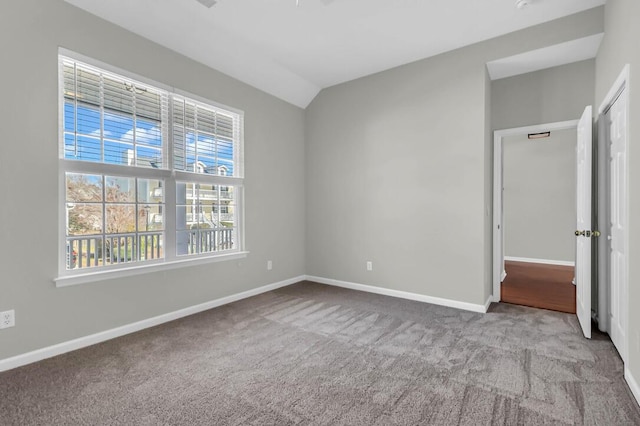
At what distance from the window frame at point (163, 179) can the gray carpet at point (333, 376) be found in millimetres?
599

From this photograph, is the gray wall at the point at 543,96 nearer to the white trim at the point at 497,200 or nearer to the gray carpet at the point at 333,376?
the white trim at the point at 497,200

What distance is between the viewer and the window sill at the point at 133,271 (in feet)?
8.21

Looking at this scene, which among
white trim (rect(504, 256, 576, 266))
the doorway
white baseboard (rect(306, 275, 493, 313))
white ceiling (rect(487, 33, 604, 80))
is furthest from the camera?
white trim (rect(504, 256, 576, 266))

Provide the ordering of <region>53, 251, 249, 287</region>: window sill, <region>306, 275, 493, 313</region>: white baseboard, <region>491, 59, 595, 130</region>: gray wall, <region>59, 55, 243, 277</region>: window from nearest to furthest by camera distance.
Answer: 1. <region>53, 251, 249, 287</region>: window sill
2. <region>59, 55, 243, 277</region>: window
3. <region>491, 59, 595, 130</region>: gray wall
4. <region>306, 275, 493, 313</region>: white baseboard

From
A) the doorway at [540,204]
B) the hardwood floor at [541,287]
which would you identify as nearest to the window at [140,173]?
the hardwood floor at [541,287]

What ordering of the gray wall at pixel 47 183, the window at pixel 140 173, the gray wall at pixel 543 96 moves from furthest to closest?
the gray wall at pixel 543 96 → the window at pixel 140 173 → the gray wall at pixel 47 183

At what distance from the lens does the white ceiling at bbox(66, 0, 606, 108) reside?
280cm

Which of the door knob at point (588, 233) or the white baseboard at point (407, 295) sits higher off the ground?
the door knob at point (588, 233)

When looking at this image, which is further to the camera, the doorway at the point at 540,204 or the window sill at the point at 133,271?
the doorway at the point at 540,204

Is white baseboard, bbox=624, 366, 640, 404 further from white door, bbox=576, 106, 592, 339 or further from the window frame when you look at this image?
the window frame

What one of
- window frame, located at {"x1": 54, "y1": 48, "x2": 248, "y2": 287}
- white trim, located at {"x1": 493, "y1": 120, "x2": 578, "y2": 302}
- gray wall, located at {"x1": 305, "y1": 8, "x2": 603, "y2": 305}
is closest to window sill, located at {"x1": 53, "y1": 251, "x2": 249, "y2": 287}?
window frame, located at {"x1": 54, "y1": 48, "x2": 248, "y2": 287}

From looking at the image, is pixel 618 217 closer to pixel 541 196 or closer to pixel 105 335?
pixel 105 335

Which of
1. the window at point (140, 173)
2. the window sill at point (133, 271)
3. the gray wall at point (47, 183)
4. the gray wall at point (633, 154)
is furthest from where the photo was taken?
the window at point (140, 173)

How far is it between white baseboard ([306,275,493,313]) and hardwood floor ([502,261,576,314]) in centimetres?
56
